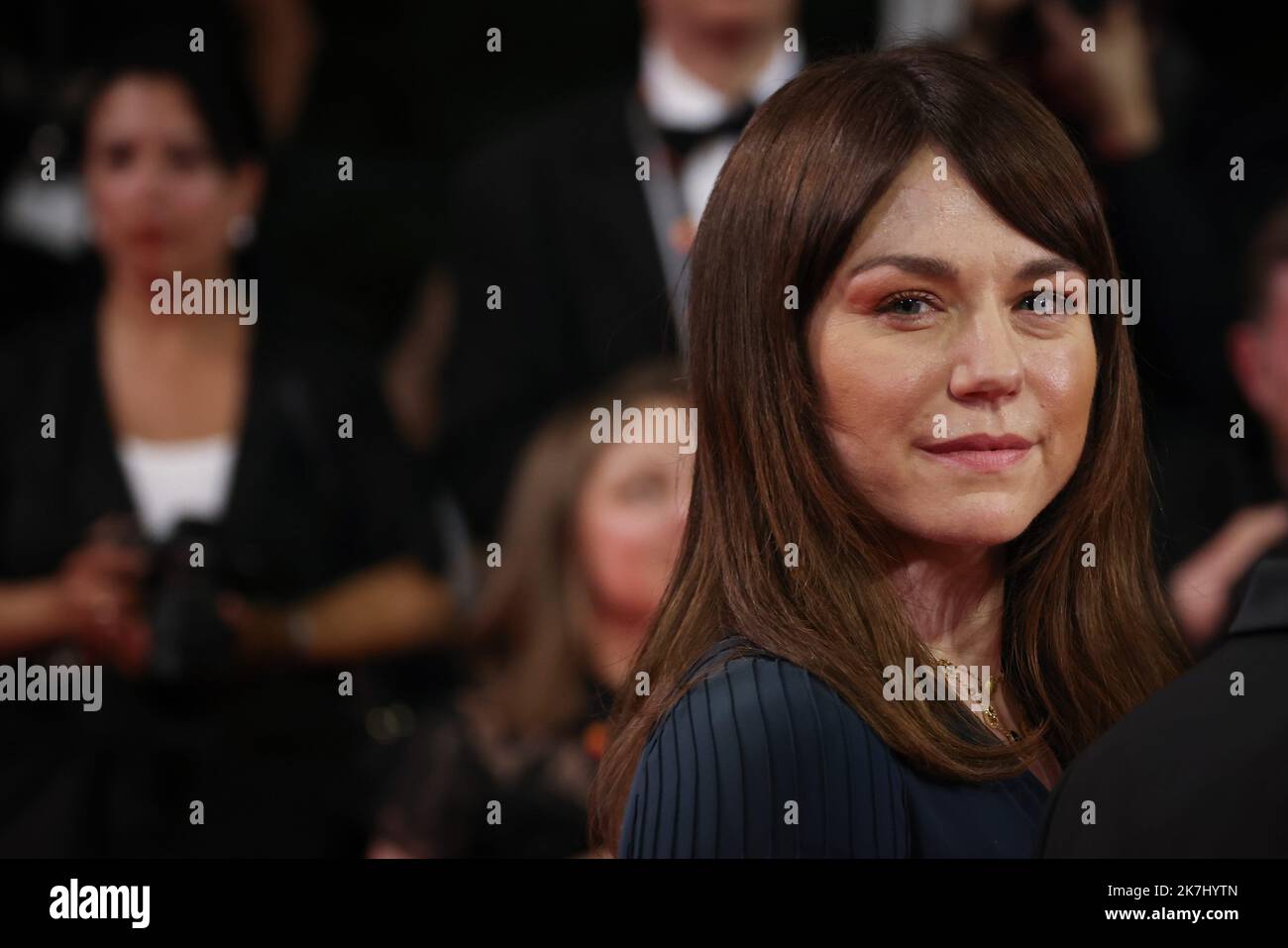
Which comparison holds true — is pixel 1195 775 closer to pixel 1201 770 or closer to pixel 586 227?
pixel 1201 770

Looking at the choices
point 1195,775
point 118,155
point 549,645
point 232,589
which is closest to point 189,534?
point 232,589

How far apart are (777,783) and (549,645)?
5.61 ft

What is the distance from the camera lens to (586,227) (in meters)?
2.78

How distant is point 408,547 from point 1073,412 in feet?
6.37

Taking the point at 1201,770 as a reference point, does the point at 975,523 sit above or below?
above

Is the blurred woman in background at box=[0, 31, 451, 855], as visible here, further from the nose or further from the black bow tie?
the nose

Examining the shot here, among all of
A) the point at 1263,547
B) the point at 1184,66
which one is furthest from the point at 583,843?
the point at 1184,66

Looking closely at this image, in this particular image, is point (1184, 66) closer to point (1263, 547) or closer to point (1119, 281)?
point (1263, 547)

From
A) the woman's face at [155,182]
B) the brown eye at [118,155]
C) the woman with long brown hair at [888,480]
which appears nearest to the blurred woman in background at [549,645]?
the woman's face at [155,182]

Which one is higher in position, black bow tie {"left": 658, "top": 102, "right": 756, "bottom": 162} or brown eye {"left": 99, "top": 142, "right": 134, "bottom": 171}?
brown eye {"left": 99, "top": 142, "right": 134, "bottom": 171}

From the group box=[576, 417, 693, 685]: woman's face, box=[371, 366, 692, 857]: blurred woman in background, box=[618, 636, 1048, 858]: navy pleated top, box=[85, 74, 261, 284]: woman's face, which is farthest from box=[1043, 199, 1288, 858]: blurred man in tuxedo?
box=[85, 74, 261, 284]: woman's face

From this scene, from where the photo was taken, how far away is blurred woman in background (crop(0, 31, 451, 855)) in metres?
2.93

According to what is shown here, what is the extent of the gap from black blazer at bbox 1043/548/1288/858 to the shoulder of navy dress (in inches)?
5.1

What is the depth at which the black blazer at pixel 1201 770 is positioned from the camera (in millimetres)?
1288
